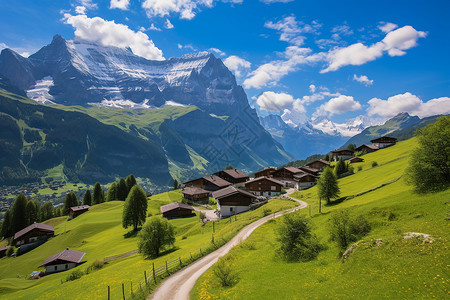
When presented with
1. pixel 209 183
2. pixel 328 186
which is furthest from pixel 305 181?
pixel 328 186

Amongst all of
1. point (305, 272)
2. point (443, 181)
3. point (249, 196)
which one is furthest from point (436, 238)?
point (249, 196)

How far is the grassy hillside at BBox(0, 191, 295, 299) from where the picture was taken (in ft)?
121

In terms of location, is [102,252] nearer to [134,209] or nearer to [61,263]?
[61,263]

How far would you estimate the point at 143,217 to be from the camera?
261 feet

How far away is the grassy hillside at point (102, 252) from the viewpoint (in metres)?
37.0

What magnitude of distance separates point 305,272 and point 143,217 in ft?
223

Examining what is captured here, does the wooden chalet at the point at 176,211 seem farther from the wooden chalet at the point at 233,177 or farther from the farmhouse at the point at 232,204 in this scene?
the wooden chalet at the point at 233,177

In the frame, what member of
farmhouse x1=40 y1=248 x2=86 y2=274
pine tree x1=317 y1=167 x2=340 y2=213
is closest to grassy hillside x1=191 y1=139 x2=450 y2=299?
pine tree x1=317 y1=167 x2=340 y2=213

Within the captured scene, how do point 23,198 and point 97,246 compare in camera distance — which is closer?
point 97,246

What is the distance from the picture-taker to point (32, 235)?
90.4 meters

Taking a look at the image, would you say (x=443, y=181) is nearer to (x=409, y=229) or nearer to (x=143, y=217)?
(x=409, y=229)

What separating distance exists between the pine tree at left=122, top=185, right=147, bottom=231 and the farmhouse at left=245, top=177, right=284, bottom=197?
48.5 meters

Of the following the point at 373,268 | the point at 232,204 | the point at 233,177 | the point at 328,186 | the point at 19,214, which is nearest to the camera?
the point at 373,268

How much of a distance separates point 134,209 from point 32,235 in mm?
48648
